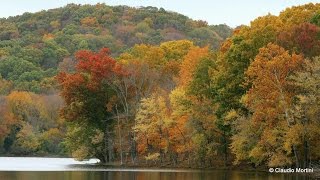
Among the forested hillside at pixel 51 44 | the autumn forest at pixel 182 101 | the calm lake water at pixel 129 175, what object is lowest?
the calm lake water at pixel 129 175

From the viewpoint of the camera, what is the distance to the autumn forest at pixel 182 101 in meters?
51.7

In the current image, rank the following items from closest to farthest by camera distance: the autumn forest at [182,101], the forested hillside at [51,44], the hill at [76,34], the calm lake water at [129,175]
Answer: the calm lake water at [129,175], the autumn forest at [182,101], the forested hillside at [51,44], the hill at [76,34]

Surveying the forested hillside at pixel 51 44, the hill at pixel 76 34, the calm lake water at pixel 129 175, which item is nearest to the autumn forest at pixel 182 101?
the forested hillside at pixel 51 44

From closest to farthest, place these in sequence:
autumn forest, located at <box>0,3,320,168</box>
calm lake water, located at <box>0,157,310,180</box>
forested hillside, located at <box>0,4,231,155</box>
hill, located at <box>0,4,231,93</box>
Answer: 1. calm lake water, located at <box>0,157,310,180</box>
2. autumn forest, located at <box>0,3,320,168</box>
3. forested hillside, located at <box>0,4,231,155</box>
4. hill, located at <box>0,4,231,93</box>

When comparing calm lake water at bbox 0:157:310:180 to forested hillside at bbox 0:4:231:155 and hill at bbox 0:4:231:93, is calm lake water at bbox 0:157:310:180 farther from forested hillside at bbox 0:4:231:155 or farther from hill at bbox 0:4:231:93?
hill at bbox 0:4:231:93

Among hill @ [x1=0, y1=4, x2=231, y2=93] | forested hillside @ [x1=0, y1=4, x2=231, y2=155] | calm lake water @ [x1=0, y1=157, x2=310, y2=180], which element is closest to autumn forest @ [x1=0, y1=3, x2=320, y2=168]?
forested hillside @ [x1=0, y1=4, x2=231, y2=155]

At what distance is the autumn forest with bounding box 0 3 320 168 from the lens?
51.7 m

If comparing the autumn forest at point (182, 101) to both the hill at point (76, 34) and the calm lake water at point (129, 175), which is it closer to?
the hill at point (76, 34)

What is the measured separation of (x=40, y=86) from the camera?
419ft

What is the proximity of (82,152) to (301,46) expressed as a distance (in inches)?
1303

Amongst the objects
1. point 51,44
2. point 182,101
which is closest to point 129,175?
point 182,101

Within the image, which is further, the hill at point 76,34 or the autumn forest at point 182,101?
the hill at point 76,34

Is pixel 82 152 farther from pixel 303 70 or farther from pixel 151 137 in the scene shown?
pixel 303 70

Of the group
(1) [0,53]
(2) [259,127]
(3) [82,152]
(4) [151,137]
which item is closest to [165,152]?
(4) [151,137]
